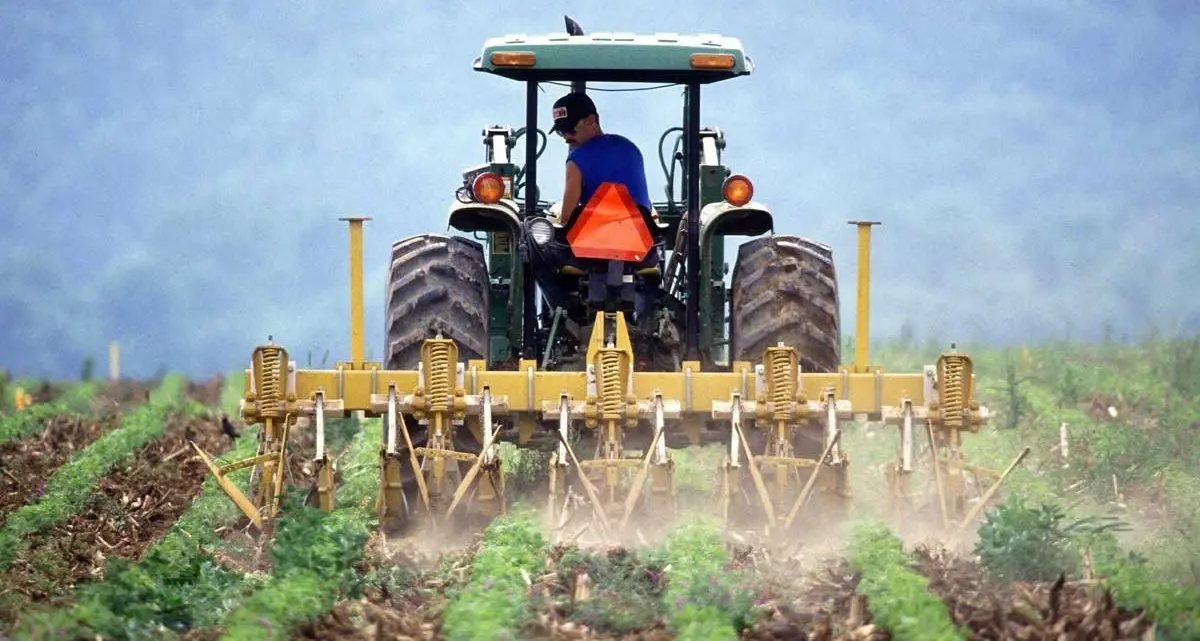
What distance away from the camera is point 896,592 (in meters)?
7.94

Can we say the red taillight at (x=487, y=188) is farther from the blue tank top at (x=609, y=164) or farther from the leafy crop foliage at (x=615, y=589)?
the leafy crop foliage at (x=615, y=589)

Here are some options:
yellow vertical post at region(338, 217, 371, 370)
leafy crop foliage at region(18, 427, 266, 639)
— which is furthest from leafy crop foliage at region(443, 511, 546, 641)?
yellow vertical post at region(338, 217, 371, 370)

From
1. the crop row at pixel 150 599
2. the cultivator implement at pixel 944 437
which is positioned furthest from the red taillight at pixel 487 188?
the crop row at pixel 150 599

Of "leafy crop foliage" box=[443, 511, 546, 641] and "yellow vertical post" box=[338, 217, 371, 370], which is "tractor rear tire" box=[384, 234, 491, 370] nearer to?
"yellow vertical post" box=[338, 217, 371, 370]

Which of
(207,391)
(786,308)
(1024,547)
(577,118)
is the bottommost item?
(1024,547)

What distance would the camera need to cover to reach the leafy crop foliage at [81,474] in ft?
36.8

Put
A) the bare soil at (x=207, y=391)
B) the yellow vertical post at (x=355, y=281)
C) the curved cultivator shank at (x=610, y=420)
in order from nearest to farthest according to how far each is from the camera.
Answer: the curved cultivator shank at (x=610, y=420) → the yellow vertical post at (x=355, y=281) → the bare soil at (x=207, y=391)

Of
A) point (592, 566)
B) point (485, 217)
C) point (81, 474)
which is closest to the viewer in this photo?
point (592, 566)

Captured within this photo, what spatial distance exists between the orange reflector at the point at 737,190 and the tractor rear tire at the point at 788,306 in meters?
0.51

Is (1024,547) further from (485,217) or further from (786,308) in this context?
(485,217)

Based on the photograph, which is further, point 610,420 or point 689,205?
point 689,205

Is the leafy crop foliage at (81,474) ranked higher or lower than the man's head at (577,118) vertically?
lower

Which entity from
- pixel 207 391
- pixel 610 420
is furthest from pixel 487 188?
pixel 207 391

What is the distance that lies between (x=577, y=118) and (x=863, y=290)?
1.80m
